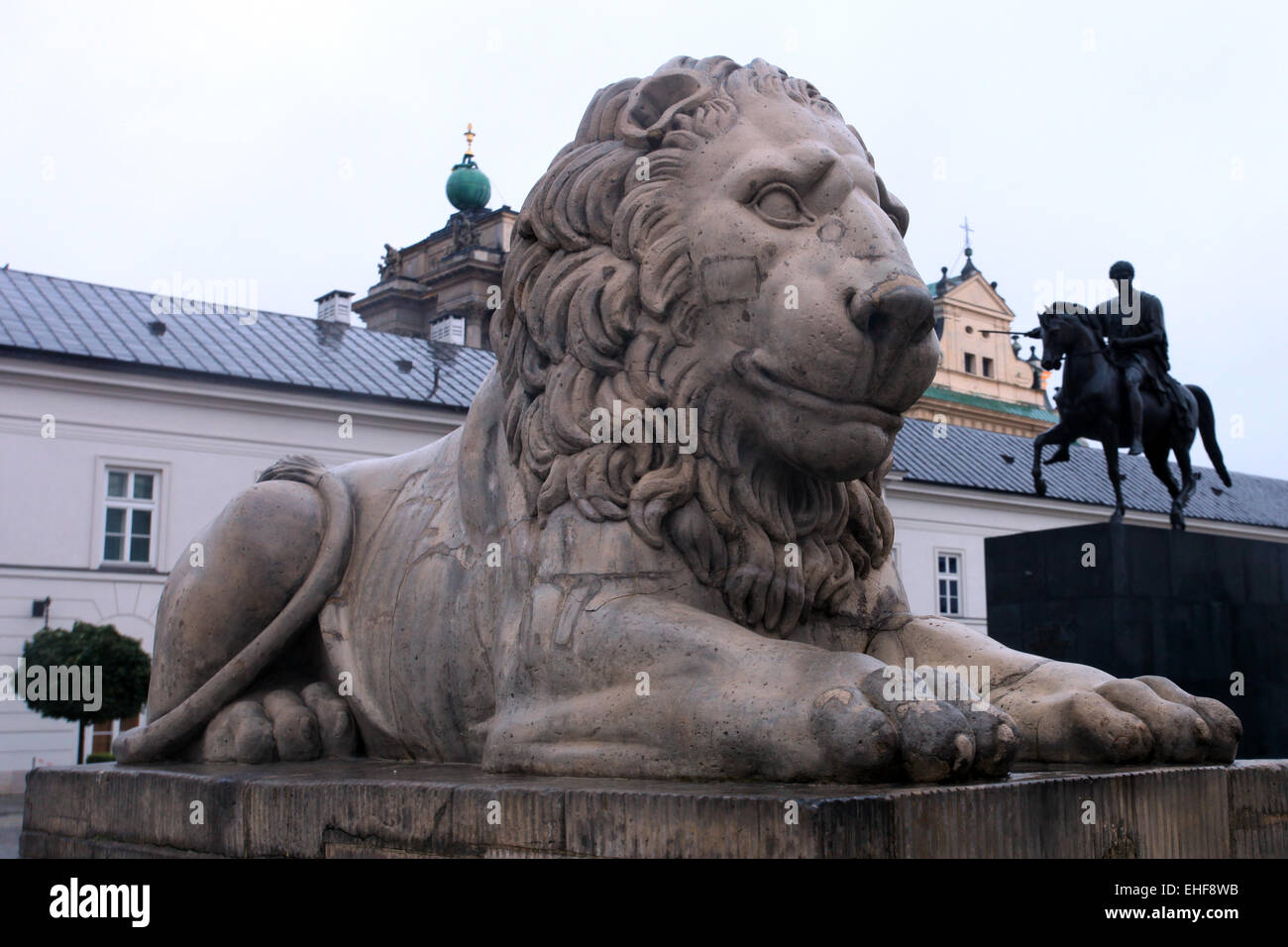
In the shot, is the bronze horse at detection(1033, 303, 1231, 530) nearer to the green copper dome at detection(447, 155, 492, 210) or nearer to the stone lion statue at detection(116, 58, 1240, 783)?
the stone lion statue at detection(116, 58, 1240, 783)

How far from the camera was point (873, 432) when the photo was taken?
3.12 m

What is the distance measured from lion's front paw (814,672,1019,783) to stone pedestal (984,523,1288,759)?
9.61 meters

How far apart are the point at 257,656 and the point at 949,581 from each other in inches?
1134

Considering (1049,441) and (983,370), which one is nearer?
(1049,441)

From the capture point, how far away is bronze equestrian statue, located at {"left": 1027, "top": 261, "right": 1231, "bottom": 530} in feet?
46.1

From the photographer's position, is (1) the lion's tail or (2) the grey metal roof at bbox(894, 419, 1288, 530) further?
(2) the grey metal roof at bbox(894, 419, 1288, 530)

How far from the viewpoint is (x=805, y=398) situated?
313 centimetres

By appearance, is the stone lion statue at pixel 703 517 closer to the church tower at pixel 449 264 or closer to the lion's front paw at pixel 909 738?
the lion's front paw at pixel 909 738

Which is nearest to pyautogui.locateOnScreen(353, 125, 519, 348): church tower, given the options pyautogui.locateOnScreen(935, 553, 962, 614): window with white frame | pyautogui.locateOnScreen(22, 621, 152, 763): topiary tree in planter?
pyautogui.locateOnScreen(935, 553, 962, 614): window with white frame

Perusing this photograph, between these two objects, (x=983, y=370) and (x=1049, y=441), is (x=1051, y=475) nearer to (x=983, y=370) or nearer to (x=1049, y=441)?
(x=1049, y=441)

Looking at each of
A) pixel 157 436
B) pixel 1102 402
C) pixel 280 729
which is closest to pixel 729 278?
pixel 280 729

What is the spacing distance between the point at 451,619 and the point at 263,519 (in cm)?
75

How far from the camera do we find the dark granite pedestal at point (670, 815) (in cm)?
233
